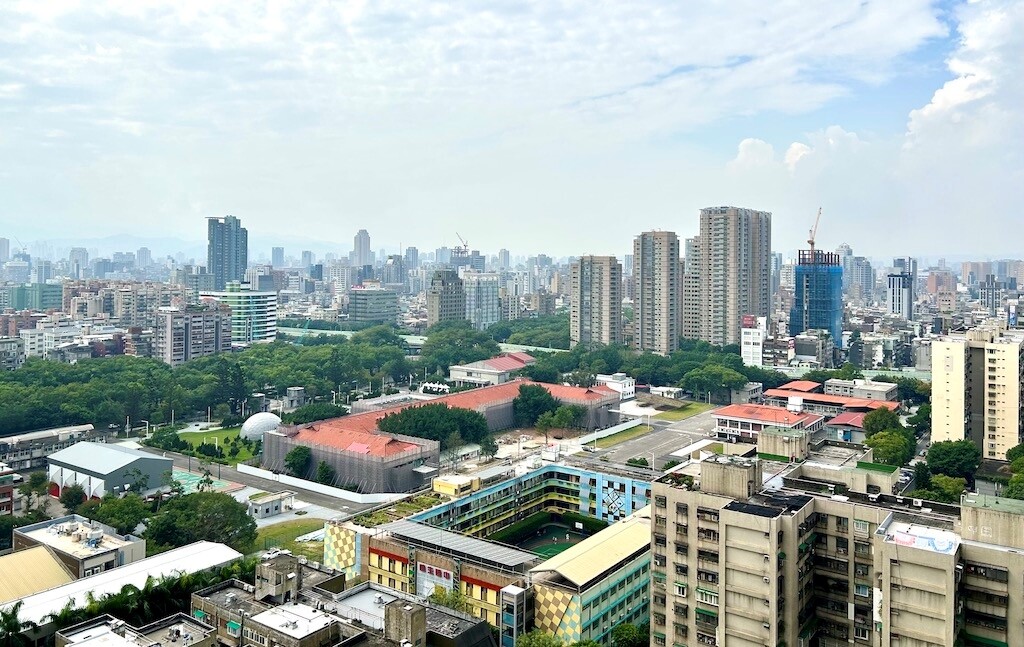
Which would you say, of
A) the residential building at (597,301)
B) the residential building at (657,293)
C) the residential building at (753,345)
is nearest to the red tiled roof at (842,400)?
the residential building at (753,345)

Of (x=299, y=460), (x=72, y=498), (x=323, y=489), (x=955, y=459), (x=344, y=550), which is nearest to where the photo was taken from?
(x=344, y=550)

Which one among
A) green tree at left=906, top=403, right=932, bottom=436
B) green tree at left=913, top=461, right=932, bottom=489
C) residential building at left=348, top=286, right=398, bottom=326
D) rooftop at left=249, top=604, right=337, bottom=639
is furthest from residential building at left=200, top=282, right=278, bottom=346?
rooftop at left=249, top=604, right=337, bottom=639

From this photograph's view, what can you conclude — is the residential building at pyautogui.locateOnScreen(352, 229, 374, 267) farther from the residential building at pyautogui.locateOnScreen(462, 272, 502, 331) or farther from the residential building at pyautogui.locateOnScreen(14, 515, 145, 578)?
the residential building at pyautogui.locateOnScreen(14, 515, 145, 578)

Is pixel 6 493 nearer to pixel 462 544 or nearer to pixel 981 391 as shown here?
pixel 462 544

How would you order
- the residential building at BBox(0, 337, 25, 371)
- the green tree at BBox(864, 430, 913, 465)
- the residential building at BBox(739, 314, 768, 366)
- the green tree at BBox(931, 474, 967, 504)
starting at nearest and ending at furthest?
the green tree at BBox(931, 474, 967, 504)
the green tree at BBox(864, 430, 913, 465)
the residential building at BBox(0, 337, 25, 371)
the residential building at BBox(739, 314, 768, 366)

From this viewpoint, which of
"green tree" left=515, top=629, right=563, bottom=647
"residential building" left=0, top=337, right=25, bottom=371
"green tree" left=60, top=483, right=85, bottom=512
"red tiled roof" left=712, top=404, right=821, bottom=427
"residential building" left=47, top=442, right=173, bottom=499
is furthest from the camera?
"residential building" left=0, top=337, right=25, bottom=371

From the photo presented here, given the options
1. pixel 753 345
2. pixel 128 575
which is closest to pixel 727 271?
pixel 753 345

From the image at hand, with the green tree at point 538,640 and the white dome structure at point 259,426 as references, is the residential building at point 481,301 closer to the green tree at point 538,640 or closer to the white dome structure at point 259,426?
the white dome structure at point 259,426
